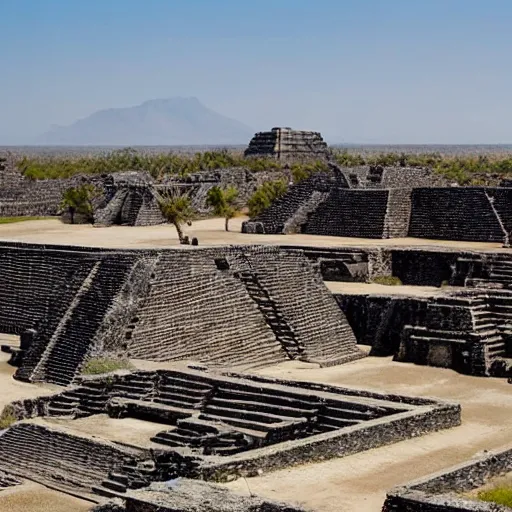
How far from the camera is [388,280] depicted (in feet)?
110

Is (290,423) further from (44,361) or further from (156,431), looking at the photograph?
(44,361)

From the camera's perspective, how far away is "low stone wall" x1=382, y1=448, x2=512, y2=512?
1380 cm

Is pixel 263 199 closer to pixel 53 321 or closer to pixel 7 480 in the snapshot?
pixel 53 321

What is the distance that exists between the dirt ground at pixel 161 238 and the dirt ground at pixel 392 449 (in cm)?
862

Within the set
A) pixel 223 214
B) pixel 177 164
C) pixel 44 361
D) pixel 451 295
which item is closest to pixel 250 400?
pixel 44 361

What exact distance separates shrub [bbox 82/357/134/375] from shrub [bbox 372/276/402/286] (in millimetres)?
10525

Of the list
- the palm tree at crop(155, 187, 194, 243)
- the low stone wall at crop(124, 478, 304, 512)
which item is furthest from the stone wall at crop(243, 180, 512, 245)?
the low stone wall at crop(124, 478, 304, 512)

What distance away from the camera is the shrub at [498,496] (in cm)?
1520

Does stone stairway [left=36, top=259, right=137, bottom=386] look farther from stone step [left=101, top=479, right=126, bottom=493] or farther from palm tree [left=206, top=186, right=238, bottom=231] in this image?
palm tree [left=206, top=186, right=238, bottom=231]

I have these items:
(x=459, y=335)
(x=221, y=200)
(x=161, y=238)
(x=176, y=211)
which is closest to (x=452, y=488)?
(x=459, y=335)

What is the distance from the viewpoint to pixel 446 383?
24.8 m

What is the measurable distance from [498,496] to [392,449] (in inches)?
121

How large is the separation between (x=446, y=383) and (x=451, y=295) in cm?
394

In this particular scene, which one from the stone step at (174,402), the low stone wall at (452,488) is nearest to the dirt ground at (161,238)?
the stone step at (174,402)
